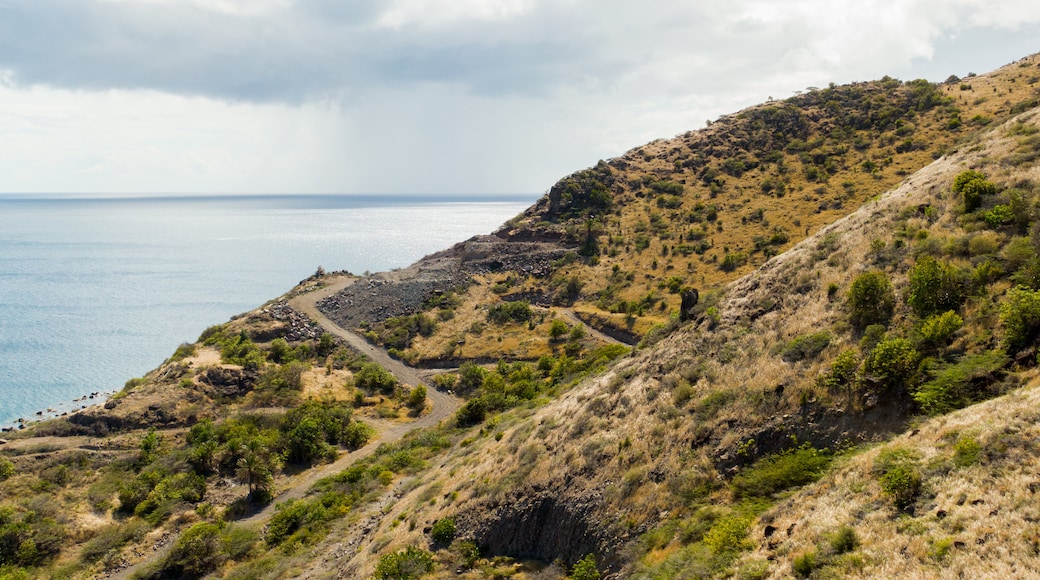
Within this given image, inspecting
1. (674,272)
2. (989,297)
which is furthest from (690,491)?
(674,272)

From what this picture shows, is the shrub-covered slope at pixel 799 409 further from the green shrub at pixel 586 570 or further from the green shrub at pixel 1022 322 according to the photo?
the green shrub at pixel 586 570

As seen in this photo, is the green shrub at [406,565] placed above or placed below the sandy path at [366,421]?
above

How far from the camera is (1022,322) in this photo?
13.7m

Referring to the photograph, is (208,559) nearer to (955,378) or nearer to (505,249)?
(955,378)

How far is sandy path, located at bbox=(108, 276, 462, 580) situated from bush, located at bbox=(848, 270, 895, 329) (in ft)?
117

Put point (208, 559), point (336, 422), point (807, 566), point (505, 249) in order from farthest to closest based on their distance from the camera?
point (505, 249), point (336, 422), point (208, 559), point (807, 566)

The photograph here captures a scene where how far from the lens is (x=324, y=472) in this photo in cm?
4209

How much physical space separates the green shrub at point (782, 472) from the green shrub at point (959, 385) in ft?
9.63

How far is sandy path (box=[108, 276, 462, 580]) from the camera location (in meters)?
34.8

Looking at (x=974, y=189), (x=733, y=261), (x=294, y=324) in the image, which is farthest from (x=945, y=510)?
(x=294, y=324)

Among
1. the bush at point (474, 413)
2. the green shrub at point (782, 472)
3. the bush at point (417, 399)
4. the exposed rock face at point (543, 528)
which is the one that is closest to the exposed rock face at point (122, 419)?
the bush at point (417, 399)

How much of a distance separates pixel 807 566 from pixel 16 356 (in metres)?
111

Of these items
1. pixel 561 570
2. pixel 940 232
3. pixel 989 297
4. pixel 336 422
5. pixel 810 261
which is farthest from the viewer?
pixel 336 422

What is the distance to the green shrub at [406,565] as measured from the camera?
782 inches
